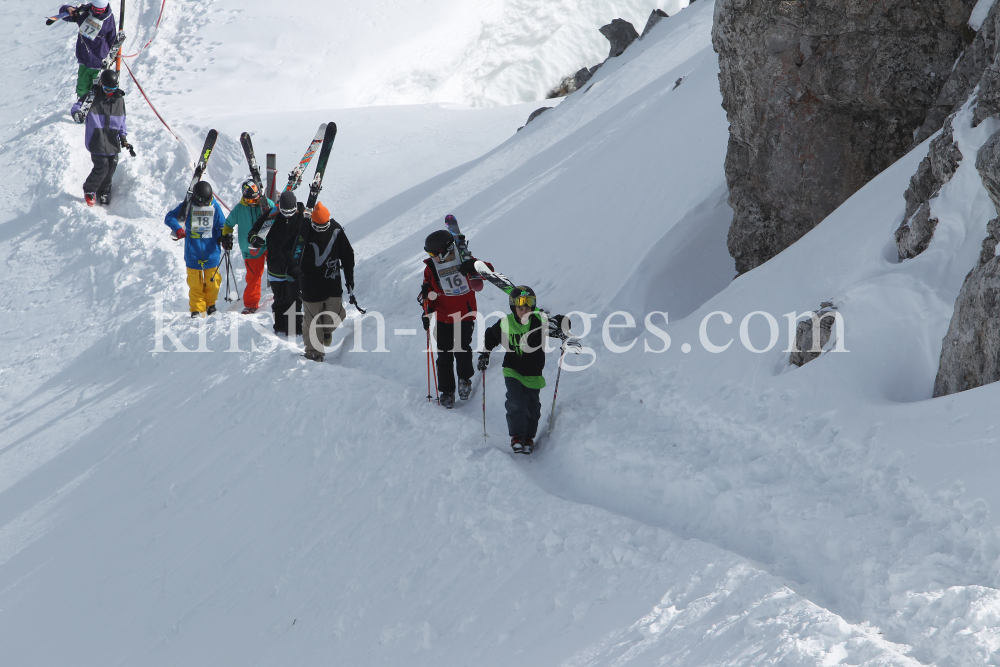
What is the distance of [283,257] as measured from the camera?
8.97 m

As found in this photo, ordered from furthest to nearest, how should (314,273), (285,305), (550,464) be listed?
1. (285,305)
2. (314,273)
3. (550,464)

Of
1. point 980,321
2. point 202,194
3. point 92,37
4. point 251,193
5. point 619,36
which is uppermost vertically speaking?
point 92,37

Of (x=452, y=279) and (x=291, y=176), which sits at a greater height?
(x=291, y=176)

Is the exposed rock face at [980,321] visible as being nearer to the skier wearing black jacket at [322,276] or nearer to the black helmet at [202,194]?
the skier wearing black jacket at [322,276]

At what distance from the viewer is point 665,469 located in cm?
557

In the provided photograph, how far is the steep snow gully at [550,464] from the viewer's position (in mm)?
4336

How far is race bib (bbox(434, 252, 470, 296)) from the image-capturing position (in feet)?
23.0

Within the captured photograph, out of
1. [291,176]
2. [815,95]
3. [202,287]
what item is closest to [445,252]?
[815,95]

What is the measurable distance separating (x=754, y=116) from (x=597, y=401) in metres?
3.22

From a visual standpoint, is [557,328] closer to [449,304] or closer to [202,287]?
[449,304]

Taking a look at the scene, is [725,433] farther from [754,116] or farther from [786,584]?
[754,116]

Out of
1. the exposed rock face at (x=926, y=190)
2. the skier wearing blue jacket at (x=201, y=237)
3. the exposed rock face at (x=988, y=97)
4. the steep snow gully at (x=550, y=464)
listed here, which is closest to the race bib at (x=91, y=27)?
the steep snow gully at (x=550, y=464)

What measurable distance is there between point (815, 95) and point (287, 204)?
→ 557 centimetres

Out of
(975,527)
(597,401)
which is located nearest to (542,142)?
(597,401)
